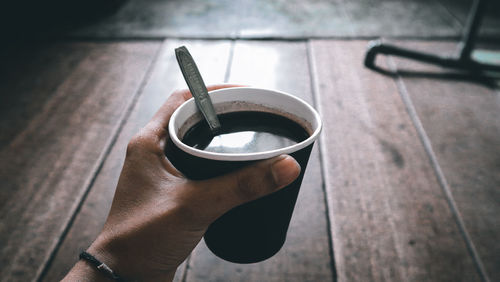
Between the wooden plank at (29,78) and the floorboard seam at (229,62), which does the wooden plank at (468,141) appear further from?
the wooden plank at (29,78)

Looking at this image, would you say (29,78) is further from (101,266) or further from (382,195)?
(382,195)

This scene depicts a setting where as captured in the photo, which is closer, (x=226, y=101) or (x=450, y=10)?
(x=226, y=101)

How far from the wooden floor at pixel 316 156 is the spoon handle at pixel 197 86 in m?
0.31

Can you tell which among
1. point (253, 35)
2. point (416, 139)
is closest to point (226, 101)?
point (416, 139)

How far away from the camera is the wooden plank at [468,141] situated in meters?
0.76

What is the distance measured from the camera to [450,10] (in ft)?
6.49

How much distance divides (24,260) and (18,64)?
3.45ft

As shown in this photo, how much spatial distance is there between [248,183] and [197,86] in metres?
0.17

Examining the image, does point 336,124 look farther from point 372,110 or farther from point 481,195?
point 481,195

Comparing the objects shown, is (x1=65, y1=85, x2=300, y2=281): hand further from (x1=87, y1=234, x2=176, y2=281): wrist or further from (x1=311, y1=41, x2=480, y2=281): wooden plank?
(x1=311, y1=41, x2=480, y2=281): wooden plank

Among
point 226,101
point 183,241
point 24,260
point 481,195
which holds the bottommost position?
point 24,260

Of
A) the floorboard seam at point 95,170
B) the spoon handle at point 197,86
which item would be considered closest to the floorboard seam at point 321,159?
the spoon handle at point 197,86

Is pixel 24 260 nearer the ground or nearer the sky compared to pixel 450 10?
nearer the ground

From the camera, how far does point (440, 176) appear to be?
881 mm
